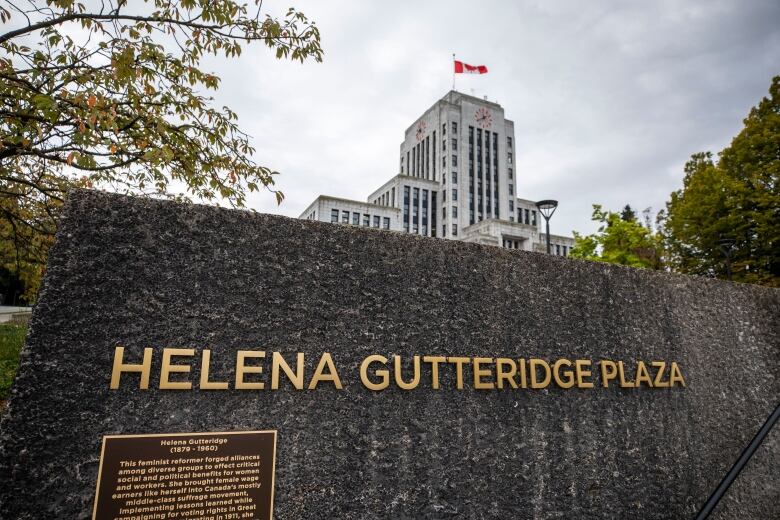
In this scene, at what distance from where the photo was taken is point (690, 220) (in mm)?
20750

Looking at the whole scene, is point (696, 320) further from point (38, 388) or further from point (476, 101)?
point (476, 101)

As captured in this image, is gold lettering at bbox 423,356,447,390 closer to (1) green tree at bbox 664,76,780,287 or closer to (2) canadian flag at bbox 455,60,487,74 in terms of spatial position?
(1) green tree at bbox 664,76,780,287

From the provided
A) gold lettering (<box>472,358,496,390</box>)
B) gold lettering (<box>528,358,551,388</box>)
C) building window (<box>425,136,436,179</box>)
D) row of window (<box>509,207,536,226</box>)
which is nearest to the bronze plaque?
gold lettering (<box>472,358,496,390</box>)

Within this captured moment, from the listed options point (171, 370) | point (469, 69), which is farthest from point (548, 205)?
point (469, 69)

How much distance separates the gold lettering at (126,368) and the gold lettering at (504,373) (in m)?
2.37

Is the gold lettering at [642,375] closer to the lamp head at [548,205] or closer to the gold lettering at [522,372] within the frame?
the gold lettering at [522,372]

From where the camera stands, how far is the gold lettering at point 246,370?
2523 mm

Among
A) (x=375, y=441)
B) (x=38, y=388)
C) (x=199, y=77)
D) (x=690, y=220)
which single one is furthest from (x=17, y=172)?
(x=690, y=220)

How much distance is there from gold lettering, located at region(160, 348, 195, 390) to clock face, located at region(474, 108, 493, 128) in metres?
76.5

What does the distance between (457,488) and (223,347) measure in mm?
1861

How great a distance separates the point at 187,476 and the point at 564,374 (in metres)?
2.83

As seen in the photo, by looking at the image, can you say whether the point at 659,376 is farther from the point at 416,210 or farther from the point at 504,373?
the point at 416,210

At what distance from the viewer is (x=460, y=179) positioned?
70062 millimetres

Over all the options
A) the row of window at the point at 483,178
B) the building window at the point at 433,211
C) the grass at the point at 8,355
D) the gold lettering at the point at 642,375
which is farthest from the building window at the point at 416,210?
the gold lettering at the point at 642,375
